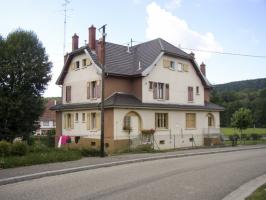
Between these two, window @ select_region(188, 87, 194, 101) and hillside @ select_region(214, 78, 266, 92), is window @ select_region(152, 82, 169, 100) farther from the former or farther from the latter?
hillside @ select_region(214, 78, 266, 92)

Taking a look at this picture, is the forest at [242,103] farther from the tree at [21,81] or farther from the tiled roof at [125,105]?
Answer: the tree at [21,81]

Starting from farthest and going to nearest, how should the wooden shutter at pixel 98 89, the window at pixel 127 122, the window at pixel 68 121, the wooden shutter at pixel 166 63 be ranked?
the window at pixel 68 121 < the wooden shutter at pixel 166 63 < the wooden shutter at pixel 98 89 < the window at pixel 127 122

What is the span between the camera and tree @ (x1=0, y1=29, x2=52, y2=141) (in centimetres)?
3522

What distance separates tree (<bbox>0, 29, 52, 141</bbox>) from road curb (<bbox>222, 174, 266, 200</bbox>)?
26490 mm

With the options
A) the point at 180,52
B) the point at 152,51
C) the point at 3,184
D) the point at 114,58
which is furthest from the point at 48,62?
the point at 3,184

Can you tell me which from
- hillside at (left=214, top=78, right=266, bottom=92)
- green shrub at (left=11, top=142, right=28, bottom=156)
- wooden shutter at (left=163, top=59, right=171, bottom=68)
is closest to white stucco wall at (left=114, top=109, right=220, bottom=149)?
wooden shutter at (left=163, top=59, right=171, bottom=68)

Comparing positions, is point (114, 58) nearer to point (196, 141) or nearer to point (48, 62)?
point (48, 62)

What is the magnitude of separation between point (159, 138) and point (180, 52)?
31.1 feet

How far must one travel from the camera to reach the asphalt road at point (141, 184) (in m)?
10.7

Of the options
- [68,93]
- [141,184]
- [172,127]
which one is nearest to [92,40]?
[68,93]

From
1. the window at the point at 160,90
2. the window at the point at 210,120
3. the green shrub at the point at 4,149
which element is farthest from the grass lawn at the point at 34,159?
the window at the point at 210,120

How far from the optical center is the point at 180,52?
37031 millimetres

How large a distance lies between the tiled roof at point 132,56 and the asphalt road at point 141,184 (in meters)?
17.1

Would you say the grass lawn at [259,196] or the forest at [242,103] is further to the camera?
the forest at [242,103]
